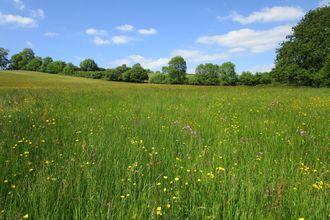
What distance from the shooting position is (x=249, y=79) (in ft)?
211

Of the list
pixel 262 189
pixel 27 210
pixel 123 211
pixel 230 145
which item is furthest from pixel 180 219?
pixel 230 145

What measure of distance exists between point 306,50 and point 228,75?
41808mm

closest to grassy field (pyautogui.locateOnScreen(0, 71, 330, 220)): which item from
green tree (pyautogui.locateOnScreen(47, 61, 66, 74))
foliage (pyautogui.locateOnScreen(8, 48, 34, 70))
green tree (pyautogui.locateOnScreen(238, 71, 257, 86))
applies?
green tree (pyautogui.locateOnScreen(238, 71, 257, 86))

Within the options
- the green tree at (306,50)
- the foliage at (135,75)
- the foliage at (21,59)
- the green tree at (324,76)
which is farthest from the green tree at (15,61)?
the green tree at (324,76)

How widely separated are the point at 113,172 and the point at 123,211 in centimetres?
87

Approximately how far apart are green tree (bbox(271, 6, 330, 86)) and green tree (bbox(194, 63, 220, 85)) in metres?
36.4

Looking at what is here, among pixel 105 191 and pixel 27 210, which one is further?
pixel 105 191

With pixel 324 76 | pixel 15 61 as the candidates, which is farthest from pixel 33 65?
pixel 324 76

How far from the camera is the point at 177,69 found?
6975cm

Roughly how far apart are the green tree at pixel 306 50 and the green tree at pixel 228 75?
35.2 metres

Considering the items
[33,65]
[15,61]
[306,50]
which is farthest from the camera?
[15,61]

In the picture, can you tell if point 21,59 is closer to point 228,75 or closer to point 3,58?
point 3,58

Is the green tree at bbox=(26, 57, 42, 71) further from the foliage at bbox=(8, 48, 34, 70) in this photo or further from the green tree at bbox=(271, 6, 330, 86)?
the green tree at bbox=(271, 6, 330, 86)

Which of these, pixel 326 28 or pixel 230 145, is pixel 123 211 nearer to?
pixel 230 145
